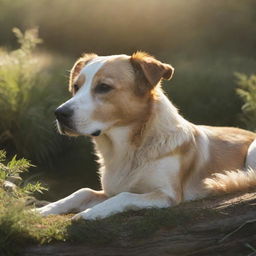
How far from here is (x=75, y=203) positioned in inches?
194

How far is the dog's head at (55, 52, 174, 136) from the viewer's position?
4488mm

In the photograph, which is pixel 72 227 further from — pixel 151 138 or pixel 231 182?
pixel 231 182

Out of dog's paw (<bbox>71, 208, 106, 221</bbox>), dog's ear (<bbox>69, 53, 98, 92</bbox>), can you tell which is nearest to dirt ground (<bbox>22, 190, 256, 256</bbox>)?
dog's paw (<bbox>71, 208, 106, 221</bbox>)

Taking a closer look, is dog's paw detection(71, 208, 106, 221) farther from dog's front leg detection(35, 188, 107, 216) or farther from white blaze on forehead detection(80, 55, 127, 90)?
white blaze on forehead detection(80, 55, 127, 90)

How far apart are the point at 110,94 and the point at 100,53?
6.61 meters

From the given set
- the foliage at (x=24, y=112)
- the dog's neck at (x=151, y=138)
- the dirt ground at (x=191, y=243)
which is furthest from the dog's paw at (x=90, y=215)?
the foliage at (x=24, y=112)

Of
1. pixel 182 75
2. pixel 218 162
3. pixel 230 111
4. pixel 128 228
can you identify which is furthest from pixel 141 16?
pixel 128 228

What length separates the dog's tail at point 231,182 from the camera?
4695mm

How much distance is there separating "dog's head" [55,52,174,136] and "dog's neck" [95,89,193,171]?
0.08 meters

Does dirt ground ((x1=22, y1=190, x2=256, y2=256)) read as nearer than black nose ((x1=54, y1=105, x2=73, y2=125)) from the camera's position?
Yes

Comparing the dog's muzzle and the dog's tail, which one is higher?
the dog's muzzle

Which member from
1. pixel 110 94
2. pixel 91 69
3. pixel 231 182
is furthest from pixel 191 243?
pixel 91 69

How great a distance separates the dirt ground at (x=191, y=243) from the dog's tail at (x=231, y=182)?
92cm

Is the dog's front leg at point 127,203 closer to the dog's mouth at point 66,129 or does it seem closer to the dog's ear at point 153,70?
the dog's mouth at point 66,129
